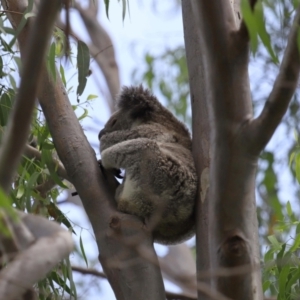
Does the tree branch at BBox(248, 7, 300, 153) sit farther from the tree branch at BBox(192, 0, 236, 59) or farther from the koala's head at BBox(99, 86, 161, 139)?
the koala's head at BBox(99, 86, 161, 139)

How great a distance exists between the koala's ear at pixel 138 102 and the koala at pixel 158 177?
5.8 inches

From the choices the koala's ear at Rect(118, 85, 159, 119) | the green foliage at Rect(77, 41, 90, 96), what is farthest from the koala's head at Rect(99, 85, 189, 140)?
the green foliage at Rect(77, 41, 90, 96)

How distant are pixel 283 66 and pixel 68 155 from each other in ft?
3.46

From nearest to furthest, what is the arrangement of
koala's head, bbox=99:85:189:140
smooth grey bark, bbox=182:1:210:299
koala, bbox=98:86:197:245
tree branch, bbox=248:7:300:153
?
1. tree branch, bbox=248:7:300:153
2. smooth grey bark, bbox=182:1:210:299
3. koala, bbox=98:86:197:245
4. koala's head, bbox=99:85:189:140

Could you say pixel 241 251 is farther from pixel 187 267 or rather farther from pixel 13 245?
pixel 187 267

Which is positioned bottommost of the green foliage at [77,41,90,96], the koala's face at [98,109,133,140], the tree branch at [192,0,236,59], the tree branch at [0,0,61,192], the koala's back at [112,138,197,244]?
the tree branch at [0,0,61,192]

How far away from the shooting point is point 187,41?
2406mm

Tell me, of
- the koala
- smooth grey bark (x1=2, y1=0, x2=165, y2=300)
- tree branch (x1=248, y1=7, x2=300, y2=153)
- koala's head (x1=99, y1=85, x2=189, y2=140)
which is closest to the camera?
tree branch (x1=248, y1=7, x2=300, y2=153)

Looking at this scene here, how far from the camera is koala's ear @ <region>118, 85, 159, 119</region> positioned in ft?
11.2

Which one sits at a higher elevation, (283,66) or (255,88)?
(255,88)

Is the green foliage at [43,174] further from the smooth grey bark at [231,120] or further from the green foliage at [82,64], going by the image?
the smooth grey bark at [231,120]

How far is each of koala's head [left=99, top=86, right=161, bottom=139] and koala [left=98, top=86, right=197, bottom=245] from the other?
15 centimetres

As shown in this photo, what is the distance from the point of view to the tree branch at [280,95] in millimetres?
1382

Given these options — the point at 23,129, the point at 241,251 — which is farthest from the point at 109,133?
the point at 23,129
